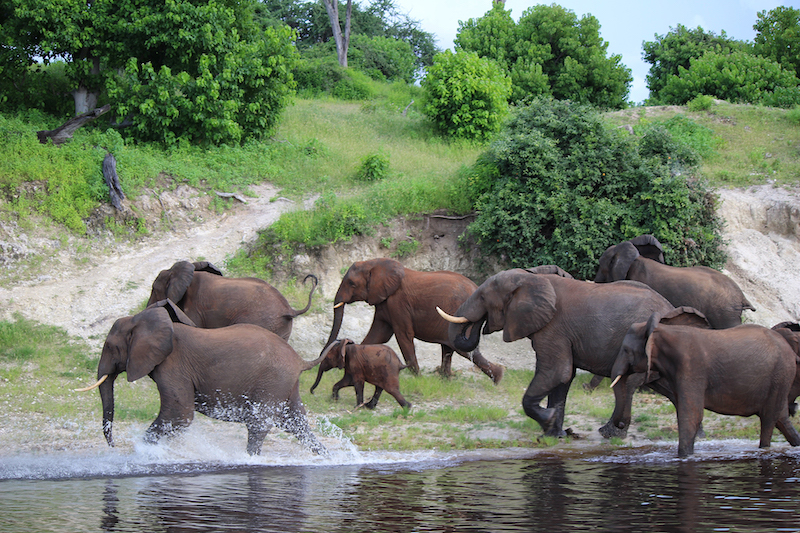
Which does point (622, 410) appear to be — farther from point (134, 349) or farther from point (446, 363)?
point (134, 349)

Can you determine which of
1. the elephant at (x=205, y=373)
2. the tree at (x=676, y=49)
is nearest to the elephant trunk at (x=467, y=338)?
the elephant at (x=205, y=373)

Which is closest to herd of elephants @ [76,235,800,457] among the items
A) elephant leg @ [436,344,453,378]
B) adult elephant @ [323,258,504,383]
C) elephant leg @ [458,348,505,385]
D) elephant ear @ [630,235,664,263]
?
adult elephant @ [323,258,504,383]

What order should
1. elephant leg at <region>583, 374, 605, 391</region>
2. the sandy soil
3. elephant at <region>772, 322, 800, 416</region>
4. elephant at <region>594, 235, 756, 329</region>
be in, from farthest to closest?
1. the sandy soil
2. elephant leg at <region>583, 374, 605, 391</region>
3. elephant at <region>594, 235, 756, 329</region>
4. elephant at <region>772, 322, 800, 416</region>

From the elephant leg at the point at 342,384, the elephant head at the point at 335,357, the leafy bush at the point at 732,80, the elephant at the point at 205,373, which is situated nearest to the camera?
the elephant at the point at 205,373

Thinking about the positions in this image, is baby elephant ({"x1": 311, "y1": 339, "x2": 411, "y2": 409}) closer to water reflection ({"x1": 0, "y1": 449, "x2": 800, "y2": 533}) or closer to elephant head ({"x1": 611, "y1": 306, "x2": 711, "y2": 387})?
water reflection ({"x1": 0, "y1": 449, "x2": 800, "y2": 533})

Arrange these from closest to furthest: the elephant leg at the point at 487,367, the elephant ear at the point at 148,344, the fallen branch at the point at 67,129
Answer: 1. the elephant ear at the point at 148,344
2. the elephant leg at the point at 487,367
3. the fallen branch at the point at 67,129

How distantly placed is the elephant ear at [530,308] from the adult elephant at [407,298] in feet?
Result: 10.5

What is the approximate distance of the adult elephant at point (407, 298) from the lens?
13.7 m

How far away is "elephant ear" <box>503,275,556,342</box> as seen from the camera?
10.3m

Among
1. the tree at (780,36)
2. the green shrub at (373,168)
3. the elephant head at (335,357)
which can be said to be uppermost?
the tree at (780,36)

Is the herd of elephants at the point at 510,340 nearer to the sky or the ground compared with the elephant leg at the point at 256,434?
nearer to the sky

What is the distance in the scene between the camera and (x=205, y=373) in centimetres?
913

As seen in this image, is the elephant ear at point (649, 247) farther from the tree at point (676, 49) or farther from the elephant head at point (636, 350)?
the tree at point (676, 49)

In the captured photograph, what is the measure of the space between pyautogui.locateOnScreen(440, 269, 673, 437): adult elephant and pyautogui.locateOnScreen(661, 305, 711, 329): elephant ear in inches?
11.2
